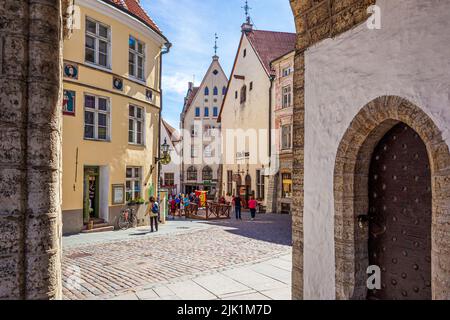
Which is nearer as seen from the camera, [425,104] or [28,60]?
[28,60]

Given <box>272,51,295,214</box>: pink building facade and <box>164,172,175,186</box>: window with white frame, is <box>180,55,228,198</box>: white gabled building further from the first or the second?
<box>272,51,295,214</box>: pink building facade

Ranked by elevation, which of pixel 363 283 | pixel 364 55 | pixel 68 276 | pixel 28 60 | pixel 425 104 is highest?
pixel 364 55

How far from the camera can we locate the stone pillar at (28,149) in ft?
8.50

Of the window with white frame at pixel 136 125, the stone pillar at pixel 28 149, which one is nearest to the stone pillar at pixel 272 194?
the window with white frame at pixel 136 125

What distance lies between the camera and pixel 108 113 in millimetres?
14484

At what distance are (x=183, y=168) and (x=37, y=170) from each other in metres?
39.5

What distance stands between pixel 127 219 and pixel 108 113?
4591 mm

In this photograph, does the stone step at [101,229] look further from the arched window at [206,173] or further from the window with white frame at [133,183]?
the arched window at [206,173]

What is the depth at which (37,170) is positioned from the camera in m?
2.68

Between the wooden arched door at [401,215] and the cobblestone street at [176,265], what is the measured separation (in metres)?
2.51

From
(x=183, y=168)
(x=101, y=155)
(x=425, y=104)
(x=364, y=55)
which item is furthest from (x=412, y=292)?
(x=183, y=168)
